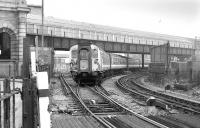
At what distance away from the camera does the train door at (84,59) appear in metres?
22.8

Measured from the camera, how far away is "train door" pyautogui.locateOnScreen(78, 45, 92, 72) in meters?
22.8

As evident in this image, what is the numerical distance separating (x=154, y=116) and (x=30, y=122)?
20.9 ft

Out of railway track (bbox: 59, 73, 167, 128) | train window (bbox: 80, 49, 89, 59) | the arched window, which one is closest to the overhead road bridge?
the arched window

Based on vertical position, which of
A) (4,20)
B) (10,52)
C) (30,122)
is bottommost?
(30,122)

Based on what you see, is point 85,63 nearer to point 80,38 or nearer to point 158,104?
point 158,104

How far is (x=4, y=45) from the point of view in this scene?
29797mm

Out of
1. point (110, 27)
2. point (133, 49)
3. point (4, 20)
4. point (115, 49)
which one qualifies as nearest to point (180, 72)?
point (4, 20)

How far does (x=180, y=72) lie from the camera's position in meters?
27.6

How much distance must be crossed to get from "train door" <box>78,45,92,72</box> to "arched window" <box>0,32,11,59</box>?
1010cm

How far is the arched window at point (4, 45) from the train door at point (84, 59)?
33.1ft

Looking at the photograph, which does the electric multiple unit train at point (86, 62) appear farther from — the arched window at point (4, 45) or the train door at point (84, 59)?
the arched window at point (4, 45)

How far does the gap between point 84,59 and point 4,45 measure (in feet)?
35.2

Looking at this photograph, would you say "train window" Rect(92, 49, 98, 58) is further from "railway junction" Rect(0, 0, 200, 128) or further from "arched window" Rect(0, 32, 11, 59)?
"arched window" Rect(0, 32, 11, 59)

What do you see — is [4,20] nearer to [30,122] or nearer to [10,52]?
[10,52]
